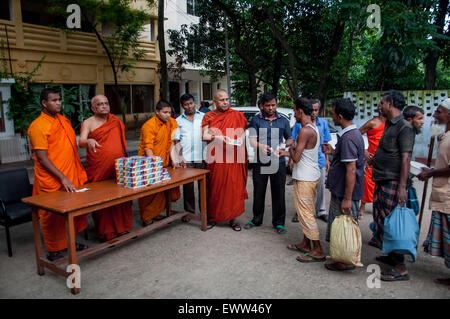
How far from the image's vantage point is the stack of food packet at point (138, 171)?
3586 mm

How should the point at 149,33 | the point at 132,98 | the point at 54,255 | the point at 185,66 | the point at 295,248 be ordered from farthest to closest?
the point at 185,66 < the point at 149,33 < the point at 132,98 < the point at 295,248 < the point at 54,255

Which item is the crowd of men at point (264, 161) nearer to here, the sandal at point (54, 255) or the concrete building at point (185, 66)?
the sandal at point (54, 255)

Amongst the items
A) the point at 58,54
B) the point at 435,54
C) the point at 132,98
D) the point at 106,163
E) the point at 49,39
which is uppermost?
the point at 49,39

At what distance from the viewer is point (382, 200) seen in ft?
10.8

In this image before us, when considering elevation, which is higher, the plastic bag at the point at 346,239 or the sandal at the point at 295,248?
the plastic bag at the point at 346,239

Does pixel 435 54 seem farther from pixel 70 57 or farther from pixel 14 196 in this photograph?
pixel 70 57

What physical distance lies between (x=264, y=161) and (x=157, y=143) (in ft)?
4.74

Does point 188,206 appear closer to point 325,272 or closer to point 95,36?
→ point 325,272

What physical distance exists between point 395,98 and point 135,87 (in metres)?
13.6

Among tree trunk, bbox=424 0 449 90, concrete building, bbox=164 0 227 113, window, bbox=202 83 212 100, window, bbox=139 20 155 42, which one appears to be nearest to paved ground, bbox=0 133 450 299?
tree trunk, bbox=424 0 449 90

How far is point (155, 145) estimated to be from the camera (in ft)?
15.2

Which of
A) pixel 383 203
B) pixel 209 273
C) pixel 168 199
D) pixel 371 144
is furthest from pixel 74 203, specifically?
pixel 371 144

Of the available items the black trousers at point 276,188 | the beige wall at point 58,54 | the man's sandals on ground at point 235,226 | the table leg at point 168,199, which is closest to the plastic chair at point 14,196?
the table leg at point 168,199

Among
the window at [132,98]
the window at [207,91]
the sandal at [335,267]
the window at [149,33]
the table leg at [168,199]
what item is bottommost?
the sandal at [335,267]
